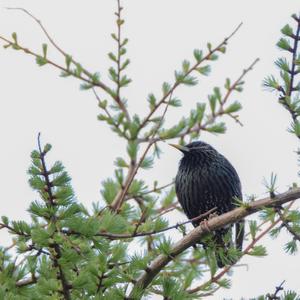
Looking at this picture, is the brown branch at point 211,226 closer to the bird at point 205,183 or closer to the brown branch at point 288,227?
the brown branch at point 288,227

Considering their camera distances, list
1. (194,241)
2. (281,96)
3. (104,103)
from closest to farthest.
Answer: (281,96), (194,241), (104,103)

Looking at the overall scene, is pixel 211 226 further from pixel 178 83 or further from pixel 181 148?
pixel 181 148

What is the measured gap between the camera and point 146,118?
430 cm

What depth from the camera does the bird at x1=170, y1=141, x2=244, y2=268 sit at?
17.7ft

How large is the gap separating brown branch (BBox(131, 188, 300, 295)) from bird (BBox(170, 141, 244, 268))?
1772 mm

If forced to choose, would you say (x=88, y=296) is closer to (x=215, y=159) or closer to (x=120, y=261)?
(x=120, y=261)

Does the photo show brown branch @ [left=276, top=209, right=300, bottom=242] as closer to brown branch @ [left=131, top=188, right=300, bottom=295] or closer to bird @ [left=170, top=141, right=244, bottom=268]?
brown branch @ [left=131, top=188, right=300, bottom=295]

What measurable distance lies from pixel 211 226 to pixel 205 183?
2.15 metres

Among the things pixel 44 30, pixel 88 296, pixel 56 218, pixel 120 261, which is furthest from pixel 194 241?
pixel 44 30

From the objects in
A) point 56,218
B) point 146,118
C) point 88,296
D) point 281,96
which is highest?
point 146,118

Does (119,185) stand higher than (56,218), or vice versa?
(119,185)

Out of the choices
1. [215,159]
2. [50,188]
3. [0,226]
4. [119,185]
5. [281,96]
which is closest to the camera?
[50,188]

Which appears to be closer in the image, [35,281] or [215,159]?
[35,281]

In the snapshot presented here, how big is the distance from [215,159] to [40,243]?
3.22 m
